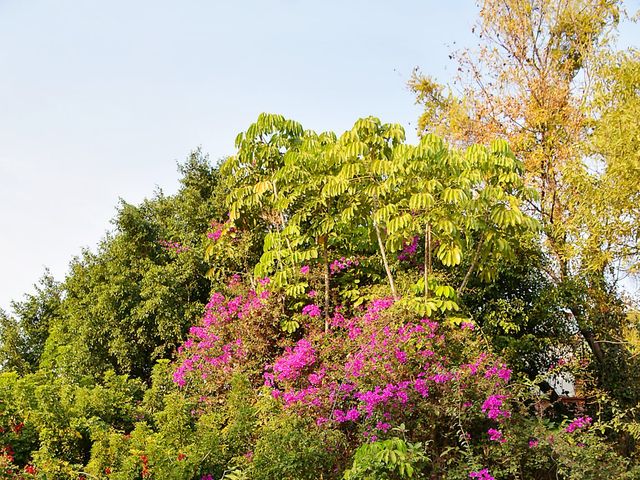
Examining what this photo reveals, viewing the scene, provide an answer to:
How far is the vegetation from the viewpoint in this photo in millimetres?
5438

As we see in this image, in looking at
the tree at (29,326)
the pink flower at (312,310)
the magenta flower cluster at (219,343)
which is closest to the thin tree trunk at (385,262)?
the pink flower at (312,310)

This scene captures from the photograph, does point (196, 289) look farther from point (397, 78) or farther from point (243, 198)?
point (397, 78)

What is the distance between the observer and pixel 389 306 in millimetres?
6625

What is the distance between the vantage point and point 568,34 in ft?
30.5

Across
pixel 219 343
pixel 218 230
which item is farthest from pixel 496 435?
pixel 218 230

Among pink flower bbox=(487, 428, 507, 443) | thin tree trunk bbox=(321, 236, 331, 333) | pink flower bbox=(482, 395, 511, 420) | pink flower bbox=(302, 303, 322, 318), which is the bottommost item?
pink flower bbox=(487, 428, 507, 443)

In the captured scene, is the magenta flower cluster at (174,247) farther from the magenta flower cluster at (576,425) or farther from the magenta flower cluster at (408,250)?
the magenta flower cluster at (576,425)

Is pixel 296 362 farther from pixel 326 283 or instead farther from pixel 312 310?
pixel 326 283

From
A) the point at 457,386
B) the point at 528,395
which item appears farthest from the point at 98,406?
the point at 528,395

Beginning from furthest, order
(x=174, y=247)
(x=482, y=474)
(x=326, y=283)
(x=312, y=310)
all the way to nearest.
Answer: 1. (x=174, y=247)
2. (x=326, y=283)
3. (x=312, y=310)
4. (x=482, y=474)

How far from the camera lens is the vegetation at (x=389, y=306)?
5.44 m

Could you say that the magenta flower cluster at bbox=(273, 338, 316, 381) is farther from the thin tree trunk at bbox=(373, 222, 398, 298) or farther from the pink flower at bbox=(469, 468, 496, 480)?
the pink flower at bbox=(469, 468, 496, 480)

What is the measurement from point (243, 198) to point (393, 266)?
209 centimetres

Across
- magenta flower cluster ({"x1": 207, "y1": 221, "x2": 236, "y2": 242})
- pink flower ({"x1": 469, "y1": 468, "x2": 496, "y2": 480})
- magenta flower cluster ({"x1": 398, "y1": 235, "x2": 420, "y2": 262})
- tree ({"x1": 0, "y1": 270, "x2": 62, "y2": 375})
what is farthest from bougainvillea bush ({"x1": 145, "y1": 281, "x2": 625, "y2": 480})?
tree ({"x1": 0, "y1": 270, "x2": 62, "y2": 375})
